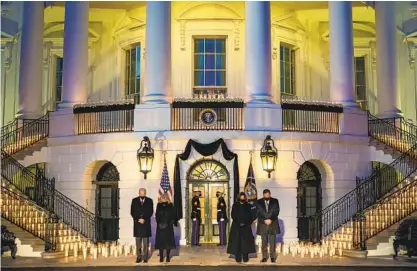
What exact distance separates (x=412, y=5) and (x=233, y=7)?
9787 mm

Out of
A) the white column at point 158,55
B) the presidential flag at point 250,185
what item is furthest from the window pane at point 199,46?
the presidential flag at point 250,185

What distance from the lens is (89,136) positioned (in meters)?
24.9

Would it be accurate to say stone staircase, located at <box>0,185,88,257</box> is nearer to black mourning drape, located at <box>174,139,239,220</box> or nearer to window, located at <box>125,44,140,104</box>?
black mourning drape, located at <box>174,139,239,220</box>

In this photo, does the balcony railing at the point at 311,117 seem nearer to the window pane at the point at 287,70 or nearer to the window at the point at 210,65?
the window at the point at 210,65

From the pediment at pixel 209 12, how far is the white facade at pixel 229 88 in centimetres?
5

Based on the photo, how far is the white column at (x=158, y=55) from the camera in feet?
80.4

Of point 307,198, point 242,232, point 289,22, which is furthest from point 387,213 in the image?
point 289,22

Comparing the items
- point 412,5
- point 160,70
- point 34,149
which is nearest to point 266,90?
point 160,70

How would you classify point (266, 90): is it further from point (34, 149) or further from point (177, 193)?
point (34, 149)

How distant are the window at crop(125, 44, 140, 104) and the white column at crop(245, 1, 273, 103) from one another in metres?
7.98

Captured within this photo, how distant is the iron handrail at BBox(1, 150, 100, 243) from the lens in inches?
960

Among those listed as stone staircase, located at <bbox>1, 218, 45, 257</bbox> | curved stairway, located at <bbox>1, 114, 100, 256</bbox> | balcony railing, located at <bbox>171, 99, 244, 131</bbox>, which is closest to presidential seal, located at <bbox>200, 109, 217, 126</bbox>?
balcony railing, located at <bbox>171, 99, 244, 131</bbox>

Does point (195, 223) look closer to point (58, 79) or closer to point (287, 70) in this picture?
point (287, 70)

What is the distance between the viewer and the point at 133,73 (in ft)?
105
